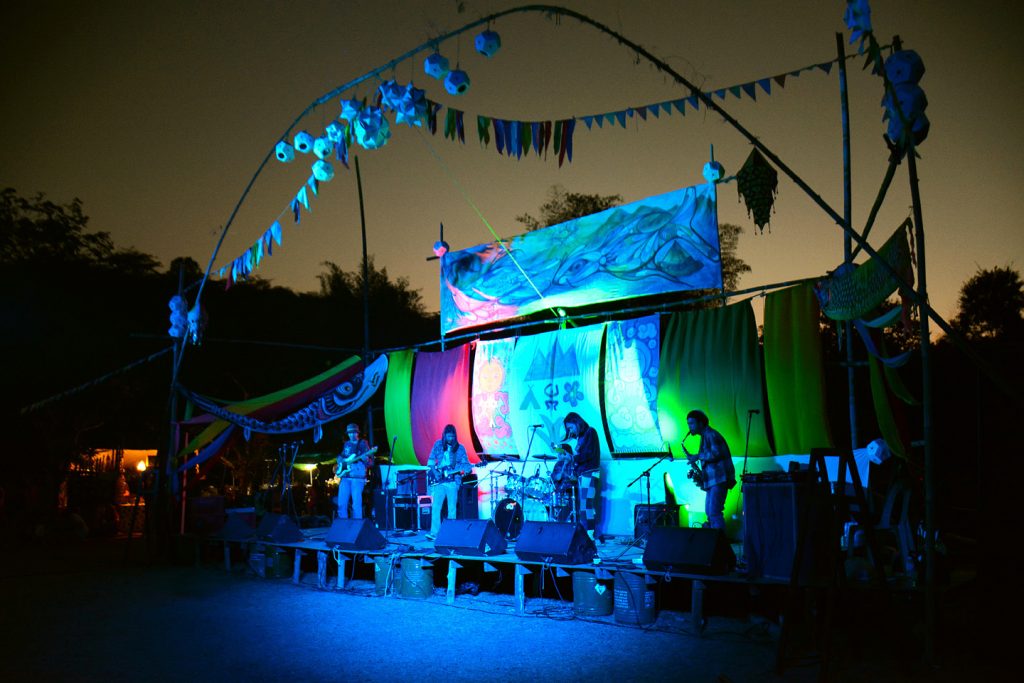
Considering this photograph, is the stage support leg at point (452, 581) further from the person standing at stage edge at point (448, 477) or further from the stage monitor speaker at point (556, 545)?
the person standing at stage edge at point (448, 477)

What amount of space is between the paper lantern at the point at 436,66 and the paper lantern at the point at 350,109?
135 centimetres

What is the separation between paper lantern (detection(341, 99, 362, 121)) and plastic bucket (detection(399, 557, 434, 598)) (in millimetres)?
5226

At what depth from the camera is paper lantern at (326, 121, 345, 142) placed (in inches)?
356

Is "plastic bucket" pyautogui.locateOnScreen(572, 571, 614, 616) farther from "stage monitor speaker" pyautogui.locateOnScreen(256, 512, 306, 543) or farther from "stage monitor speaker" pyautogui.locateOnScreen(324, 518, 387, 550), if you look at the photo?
"stage monitor speaker" pyautogui.locateOnScreen(256, 512, 306, 543)

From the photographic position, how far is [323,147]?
9320 millimetres

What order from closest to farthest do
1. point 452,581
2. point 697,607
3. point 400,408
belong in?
point 697,607 < point 452,581 < point 400,408

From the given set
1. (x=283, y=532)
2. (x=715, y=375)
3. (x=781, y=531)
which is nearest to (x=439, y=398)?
(x=283, y=532)

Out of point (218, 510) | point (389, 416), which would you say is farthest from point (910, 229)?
point (218, 510)

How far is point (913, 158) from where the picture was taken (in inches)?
232

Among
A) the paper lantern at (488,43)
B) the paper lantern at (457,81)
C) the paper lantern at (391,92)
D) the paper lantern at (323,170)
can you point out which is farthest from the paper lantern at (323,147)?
the paper lantern at (488,43)

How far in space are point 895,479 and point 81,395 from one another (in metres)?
22.7

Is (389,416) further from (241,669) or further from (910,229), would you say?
(910,229)

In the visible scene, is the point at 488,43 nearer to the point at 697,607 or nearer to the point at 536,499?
the point at 697,607

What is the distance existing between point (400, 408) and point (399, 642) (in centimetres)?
820
